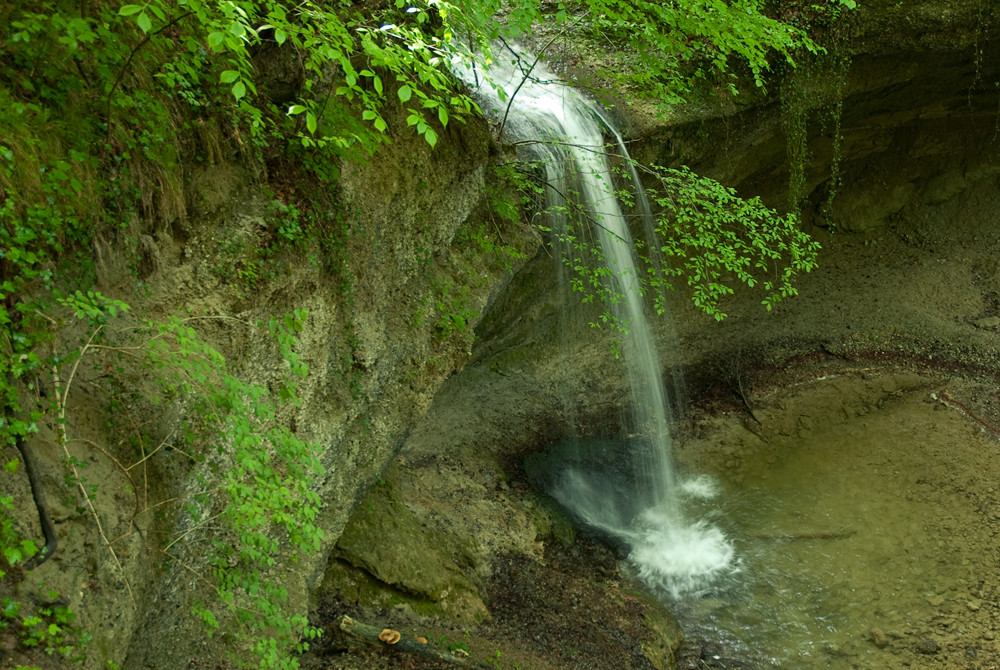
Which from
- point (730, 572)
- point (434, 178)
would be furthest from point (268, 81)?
point (730, 572)

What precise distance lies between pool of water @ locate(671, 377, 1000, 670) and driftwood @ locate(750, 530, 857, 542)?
0.06ft

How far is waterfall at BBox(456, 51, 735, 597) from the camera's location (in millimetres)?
6645

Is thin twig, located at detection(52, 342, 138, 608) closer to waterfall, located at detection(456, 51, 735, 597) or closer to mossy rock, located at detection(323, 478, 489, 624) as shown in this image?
mossy rock, located at detection(323, 478, 489, 624)

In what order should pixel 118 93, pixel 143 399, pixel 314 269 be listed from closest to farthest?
pixel 118 93 < pixel 143 399 < pixel 314 269

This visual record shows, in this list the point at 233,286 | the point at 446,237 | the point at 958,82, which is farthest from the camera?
the point at 958,82

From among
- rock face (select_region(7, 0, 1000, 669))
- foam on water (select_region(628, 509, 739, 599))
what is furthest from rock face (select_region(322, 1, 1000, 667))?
foam on water (select_region(628, 509, 739, 599))

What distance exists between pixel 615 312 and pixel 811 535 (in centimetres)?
336

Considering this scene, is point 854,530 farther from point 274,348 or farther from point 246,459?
point 246,459

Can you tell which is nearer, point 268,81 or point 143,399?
point 143,399

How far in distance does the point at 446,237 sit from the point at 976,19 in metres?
7.42

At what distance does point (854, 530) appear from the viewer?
7.32 m

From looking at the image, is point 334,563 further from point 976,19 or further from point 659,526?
point 976,19

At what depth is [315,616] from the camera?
5.12 m

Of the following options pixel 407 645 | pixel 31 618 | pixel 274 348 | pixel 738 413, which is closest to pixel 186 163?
pixel 274 348
